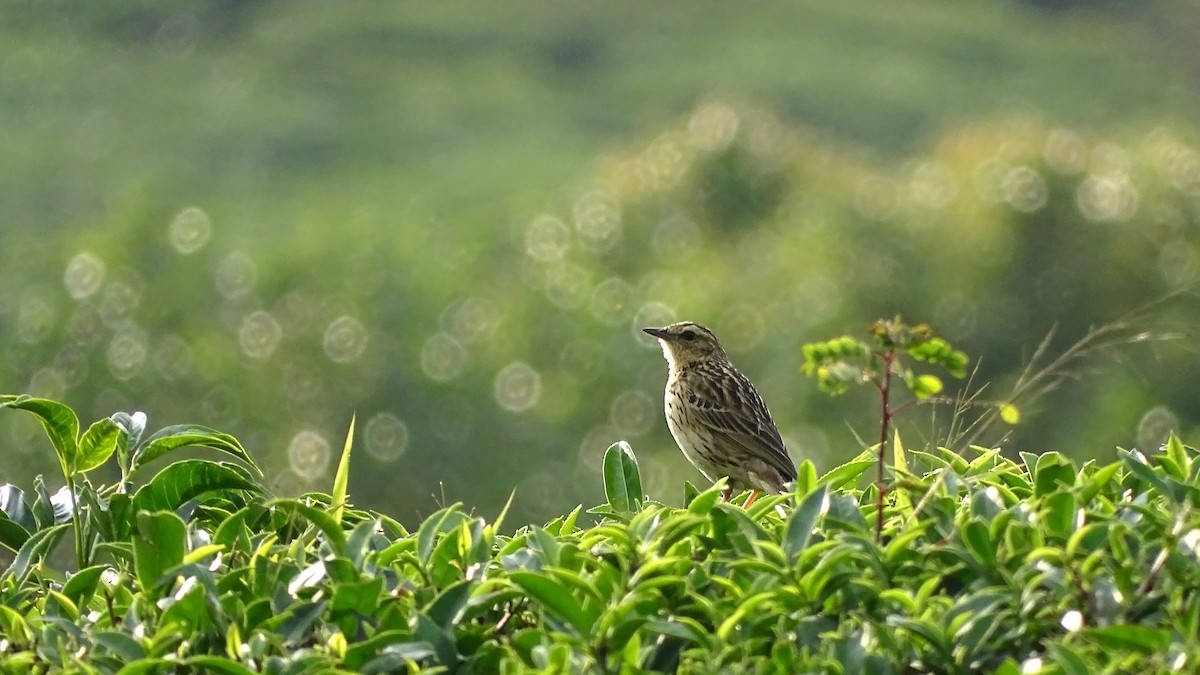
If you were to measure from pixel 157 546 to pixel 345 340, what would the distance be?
50.3ft

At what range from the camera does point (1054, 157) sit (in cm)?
1683

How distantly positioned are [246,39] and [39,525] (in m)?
41.0

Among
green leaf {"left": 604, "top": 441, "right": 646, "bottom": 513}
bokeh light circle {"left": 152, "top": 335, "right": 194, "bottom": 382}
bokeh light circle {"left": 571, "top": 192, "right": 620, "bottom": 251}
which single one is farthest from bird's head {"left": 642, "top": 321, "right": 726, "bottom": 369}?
bokeh light circle {"left": 152, "top": 335, "right": 194, "bottom": 382}

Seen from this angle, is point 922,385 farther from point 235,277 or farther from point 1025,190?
point 235,277

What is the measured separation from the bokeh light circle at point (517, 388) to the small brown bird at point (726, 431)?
955 centimetres

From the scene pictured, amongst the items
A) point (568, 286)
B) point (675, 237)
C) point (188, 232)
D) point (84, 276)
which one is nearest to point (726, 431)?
point (568, 286)

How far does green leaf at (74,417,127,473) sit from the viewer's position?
133 inches

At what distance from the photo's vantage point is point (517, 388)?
1752 centimetres

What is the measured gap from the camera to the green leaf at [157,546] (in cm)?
288

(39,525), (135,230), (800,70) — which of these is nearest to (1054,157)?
(135,230)

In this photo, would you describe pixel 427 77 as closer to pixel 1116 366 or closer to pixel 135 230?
pixel 135 230

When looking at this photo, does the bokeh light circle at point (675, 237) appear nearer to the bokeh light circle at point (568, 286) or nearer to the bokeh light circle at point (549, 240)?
the bokeh light circle at point (568, 286)

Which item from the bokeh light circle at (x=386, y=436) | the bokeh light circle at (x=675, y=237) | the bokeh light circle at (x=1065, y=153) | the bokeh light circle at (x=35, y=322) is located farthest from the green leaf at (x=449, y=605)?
the bokeh light circle at (x=35, y=322)

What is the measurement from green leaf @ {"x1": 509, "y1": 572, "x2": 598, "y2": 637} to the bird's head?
17.9 feet
